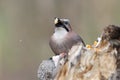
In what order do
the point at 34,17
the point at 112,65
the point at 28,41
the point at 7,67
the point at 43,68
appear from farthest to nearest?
the point at 34,17 → the point at 28,41 → the point at 7,67 → the point at 43,68 → the point at 112,65

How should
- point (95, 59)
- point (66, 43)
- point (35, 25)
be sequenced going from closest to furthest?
point (95, 59) < point (66, 43) < point (35, 25)

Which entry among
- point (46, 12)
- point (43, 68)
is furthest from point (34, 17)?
point (43, 68)

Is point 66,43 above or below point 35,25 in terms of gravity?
above

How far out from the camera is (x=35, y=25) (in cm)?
734

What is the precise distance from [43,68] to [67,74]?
19.0 inches

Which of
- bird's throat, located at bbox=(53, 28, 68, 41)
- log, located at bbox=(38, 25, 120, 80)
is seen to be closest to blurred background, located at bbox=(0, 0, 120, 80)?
bird's throat, located at bbox=(53, 28, 68, 41)

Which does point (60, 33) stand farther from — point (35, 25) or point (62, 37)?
point (35, 25)

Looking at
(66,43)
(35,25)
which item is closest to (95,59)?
(66,43)

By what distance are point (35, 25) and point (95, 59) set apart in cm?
555

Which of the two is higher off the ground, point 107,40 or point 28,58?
point 107,40

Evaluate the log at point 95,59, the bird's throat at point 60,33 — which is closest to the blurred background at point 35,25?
the bird's throat at point 60,33

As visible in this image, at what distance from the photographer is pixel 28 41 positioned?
22.8ft

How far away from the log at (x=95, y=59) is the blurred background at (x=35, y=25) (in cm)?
413

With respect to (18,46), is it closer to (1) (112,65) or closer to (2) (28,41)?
(2) (28,41)
